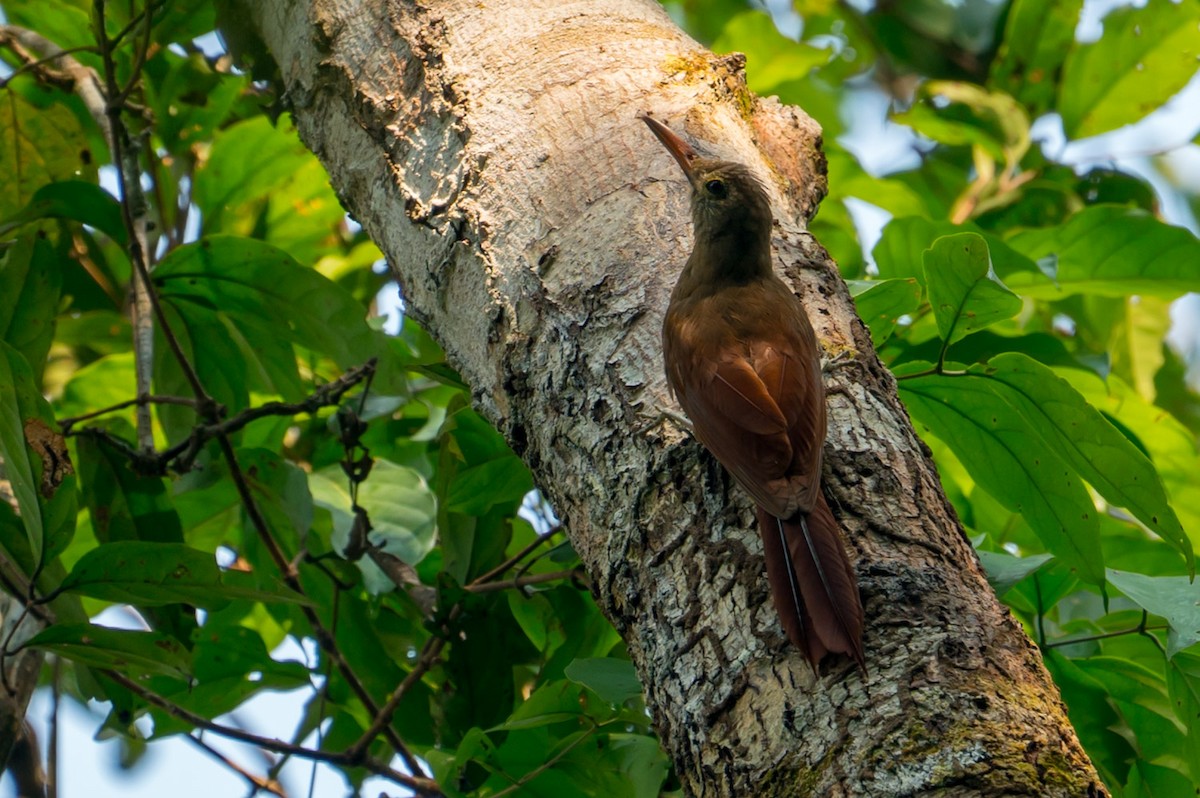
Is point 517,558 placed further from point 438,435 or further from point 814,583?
point 814,583

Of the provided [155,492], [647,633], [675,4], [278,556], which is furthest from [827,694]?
[675,4]

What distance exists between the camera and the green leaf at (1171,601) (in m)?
1.85

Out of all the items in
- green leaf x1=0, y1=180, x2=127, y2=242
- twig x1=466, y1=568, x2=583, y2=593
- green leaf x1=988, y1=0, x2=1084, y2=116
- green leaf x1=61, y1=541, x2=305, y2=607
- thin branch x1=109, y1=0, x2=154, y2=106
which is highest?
thin branch x1=109, y1=0, x2=154, y2=106

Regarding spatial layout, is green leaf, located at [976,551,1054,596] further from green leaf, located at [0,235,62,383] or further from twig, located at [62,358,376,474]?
green leaf, located at [0,235,62,383]

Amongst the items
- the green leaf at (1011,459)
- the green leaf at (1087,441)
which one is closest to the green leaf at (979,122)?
the green leaf at (1011,459)

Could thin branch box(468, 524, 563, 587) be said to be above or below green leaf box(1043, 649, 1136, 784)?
above

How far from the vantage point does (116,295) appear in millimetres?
3633

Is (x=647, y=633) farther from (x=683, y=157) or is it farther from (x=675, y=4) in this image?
(x=675, y=4)

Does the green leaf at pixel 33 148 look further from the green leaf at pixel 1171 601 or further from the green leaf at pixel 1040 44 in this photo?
the green leaf at pixel 1040 44

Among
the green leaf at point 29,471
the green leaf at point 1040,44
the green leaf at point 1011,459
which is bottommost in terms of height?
the green leaf at point 1040,44

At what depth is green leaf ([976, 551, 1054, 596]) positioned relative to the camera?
2031 mm

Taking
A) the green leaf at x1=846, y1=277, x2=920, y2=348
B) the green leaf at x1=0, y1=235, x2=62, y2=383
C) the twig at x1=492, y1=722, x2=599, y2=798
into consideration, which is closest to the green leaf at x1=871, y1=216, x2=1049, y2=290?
the green leaf at x1=846, y1=277, x2=920, y2=348

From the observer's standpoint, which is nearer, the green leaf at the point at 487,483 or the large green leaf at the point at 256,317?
the green leaf at the point at 487,483

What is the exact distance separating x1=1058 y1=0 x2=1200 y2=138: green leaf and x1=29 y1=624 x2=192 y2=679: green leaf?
3.46 metres
